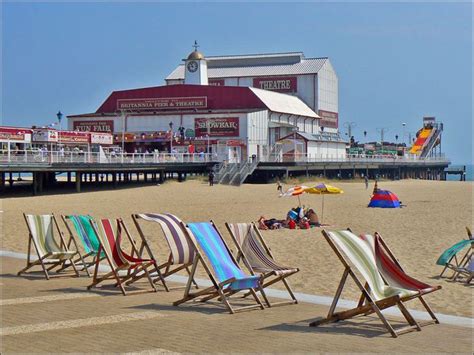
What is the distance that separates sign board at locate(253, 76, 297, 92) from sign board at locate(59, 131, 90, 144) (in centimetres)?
3069

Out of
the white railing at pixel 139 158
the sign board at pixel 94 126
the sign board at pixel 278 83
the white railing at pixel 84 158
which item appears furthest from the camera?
the sign board at pixel 278 83

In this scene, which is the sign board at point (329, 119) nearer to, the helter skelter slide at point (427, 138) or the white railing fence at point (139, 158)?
the white railing fence at point (139, 158)

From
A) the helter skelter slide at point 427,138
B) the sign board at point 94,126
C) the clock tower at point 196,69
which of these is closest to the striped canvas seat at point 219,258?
the sign board at point 94,126

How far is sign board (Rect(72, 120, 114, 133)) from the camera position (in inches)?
2635

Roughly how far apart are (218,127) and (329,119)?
21041 mm

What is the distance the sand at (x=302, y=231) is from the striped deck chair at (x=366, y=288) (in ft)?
5.13

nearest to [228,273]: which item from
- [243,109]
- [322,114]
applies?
[243,109]

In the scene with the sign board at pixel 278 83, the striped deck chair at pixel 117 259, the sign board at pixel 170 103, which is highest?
the sign board at pixel 278 83

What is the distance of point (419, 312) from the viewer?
915cm

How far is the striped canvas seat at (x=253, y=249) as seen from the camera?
9.88m

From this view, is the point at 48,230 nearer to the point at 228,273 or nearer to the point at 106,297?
the point at 106,297

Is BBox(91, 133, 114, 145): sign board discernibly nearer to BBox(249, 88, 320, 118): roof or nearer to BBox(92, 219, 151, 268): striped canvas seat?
BBox(249, 88, 320, 118): roof

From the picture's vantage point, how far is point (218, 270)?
9.12 metres

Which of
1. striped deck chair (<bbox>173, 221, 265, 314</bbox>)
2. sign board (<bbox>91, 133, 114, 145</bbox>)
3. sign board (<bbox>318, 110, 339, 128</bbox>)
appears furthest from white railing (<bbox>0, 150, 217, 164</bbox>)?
striped deck chair (<bbox>173, 221, 265, 314</bbox>)
